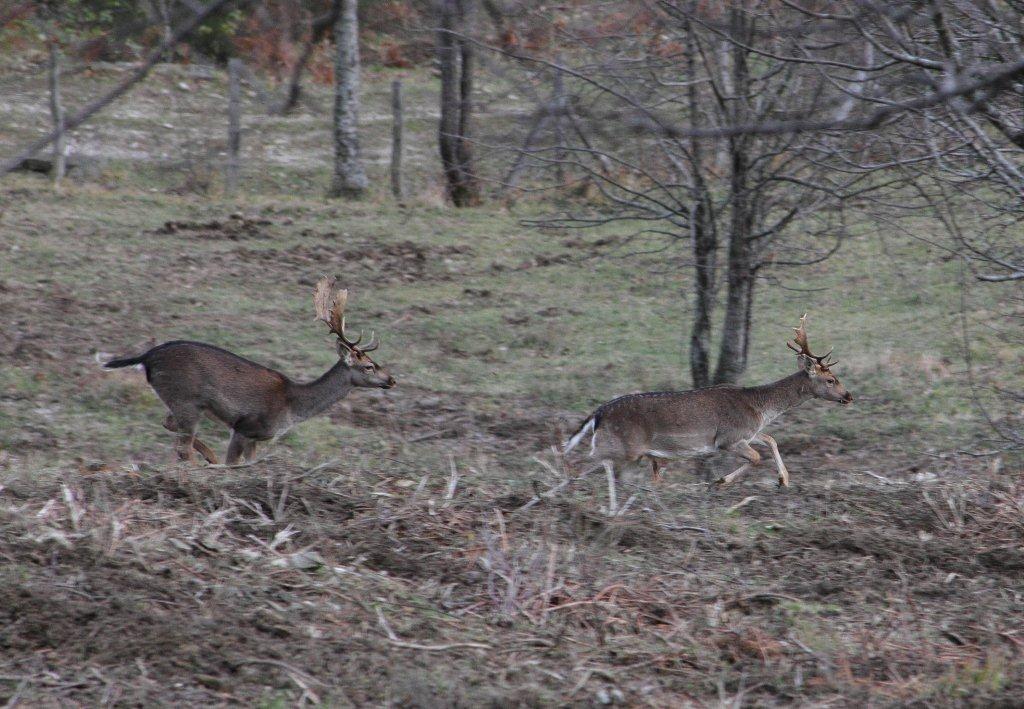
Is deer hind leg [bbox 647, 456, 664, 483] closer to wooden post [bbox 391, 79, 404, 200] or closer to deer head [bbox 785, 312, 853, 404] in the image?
deer head [bbox 785, 312, 853, 404]

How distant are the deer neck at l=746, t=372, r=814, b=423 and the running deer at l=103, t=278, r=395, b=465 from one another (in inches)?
134

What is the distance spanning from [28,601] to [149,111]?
19.9 metres

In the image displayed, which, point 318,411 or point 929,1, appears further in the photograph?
point 318,411

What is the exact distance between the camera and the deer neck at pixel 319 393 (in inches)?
384

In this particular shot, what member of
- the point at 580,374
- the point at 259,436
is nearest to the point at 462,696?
the point at 259,436

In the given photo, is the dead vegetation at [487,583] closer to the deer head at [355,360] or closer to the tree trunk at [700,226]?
the deer head at [355,360]

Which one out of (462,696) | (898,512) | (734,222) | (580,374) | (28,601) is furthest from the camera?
(580,374)

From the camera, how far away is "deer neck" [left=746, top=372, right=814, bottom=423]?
977 centimetres

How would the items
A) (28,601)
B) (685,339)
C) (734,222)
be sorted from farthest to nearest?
(685,339)
(734,222)
(28,601)

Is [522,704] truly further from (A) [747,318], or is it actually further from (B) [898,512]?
(A) [747,318]

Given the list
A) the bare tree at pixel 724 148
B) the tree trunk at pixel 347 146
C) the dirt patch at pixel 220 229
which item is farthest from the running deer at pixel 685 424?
the tree trunk at pixel 347 146

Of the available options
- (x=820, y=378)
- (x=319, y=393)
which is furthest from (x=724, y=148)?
(x=319, y=393)

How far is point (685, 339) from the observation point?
13.3 metres

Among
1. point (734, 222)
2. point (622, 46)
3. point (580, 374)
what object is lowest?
point (580, 374)
